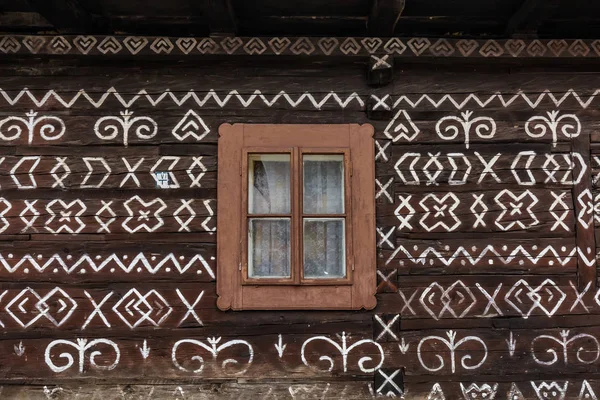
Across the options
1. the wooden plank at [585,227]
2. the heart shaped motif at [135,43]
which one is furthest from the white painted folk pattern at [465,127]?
the heart shaped motif at [135,43]

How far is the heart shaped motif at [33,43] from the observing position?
390 cm

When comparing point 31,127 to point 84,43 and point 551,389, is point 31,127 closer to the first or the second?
point 84,43

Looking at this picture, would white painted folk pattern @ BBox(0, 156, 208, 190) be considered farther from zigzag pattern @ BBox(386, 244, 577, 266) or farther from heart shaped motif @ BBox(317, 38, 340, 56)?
zigzag pattern @ BBox(386, 244, 577, 266)

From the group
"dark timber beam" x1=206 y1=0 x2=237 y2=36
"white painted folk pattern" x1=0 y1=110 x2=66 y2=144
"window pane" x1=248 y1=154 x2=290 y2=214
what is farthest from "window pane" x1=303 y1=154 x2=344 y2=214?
"white painted folk pattern" x1=0 y1=110 x2=66 y2=144

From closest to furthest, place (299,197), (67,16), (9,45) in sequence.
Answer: (67,16), (299,197), (9,45)

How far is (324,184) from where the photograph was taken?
3.87 metres

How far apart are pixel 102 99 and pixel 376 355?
2538 millimetres

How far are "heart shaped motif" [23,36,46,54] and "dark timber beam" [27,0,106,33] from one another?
0.16 meters

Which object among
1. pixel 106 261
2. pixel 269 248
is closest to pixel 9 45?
pixel 106 261

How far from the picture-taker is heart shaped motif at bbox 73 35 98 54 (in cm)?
391

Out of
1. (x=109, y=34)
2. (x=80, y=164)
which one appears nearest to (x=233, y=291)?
(x=80, y=164)

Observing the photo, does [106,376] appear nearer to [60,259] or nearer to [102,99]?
[60,259]

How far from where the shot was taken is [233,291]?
3.71 metres

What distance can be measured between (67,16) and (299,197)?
6.26 ft
